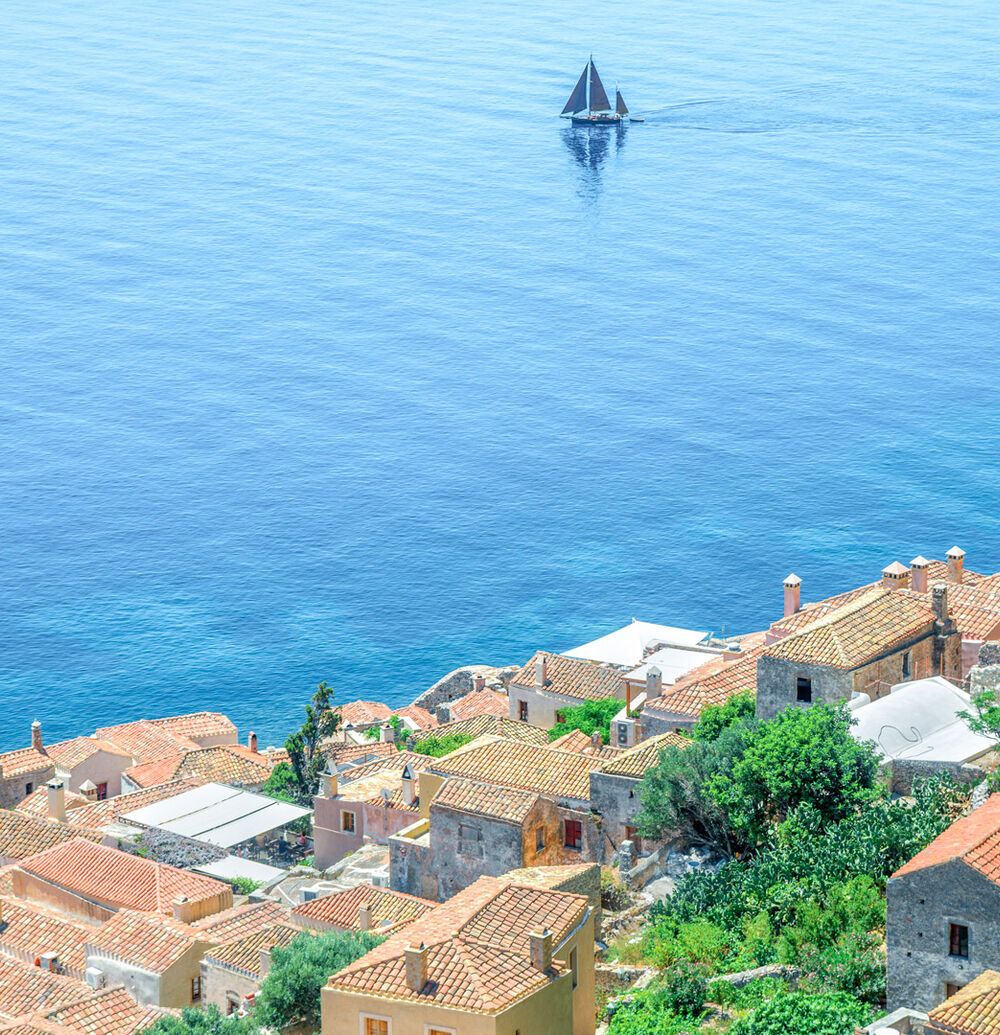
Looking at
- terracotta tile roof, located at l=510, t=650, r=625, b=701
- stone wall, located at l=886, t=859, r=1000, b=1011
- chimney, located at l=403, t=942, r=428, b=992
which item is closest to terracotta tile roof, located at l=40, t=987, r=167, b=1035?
chimney, located at l=403, t=942, r=428, b=992

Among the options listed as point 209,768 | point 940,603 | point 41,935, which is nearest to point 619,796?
point 940,603

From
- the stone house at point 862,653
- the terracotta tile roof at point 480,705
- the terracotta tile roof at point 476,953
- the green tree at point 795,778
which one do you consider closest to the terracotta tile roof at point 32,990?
the terracotta tile roof at point 476,953

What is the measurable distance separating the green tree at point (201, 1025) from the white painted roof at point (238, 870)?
16.6 m

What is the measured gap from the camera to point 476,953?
41.4 metres

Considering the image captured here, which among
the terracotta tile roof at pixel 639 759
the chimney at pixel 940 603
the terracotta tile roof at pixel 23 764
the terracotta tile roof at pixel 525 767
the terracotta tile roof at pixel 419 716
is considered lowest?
the terracotta tile roof at pixel 23 764

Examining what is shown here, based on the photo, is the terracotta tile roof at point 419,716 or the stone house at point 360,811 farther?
the terracotta tile roof at point 419,716

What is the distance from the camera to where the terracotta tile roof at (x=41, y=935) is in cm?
5831

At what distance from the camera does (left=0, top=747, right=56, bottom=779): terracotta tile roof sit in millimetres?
86500

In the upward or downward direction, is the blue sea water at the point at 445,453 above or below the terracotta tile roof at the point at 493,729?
above

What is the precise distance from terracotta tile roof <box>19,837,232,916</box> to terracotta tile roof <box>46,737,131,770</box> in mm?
21752

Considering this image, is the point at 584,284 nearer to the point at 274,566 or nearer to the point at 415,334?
the point at 415,334

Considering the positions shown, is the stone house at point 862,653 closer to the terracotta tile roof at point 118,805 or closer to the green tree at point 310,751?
the green tree at point 310,751

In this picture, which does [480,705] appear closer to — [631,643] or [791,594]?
[631,643]

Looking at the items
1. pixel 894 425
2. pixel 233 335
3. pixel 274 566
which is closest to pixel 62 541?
pixel 274 566
